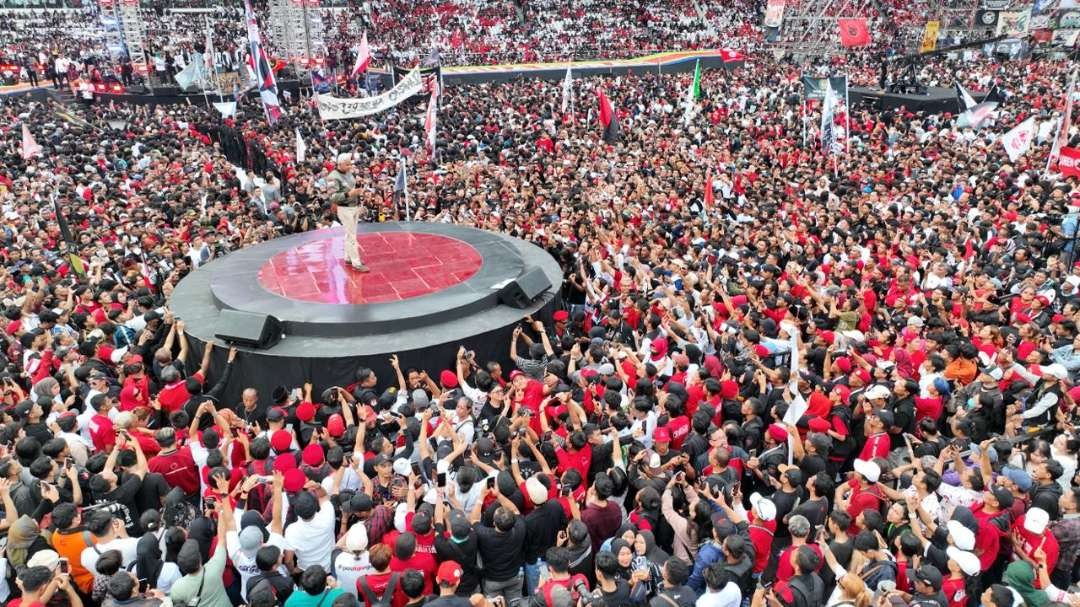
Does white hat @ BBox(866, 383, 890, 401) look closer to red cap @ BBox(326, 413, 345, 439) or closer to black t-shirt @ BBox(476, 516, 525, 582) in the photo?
black t-shirt @ BBox(476, 516, 525, 582)

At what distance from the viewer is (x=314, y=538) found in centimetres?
493

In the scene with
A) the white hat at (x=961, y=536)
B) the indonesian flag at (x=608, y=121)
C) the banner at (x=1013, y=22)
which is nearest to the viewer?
the white hat at (x=961, y=536)

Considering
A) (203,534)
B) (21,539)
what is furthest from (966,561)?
(21,539)

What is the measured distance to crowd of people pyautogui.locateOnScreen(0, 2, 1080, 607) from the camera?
14.9 ft

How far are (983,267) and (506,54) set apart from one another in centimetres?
3361

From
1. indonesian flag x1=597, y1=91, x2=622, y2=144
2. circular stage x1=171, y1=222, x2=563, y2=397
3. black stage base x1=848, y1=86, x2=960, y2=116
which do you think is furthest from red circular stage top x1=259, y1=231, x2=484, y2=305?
black stage base x1=848, y1=86, x2=960, y2=116

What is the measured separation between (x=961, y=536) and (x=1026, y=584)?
18.6 inches

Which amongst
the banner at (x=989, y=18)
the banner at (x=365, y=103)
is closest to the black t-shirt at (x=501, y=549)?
the banner at (x=365, y=103)

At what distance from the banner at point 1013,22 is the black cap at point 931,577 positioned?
41.2 m

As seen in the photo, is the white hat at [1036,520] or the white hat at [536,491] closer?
the white hat at [1036,520]

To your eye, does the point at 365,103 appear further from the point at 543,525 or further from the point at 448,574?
the point at 448,574

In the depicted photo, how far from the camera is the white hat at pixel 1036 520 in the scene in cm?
462

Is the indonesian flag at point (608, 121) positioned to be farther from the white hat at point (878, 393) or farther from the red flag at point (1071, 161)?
the white hat at point (878, 393)

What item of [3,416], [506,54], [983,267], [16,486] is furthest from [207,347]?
[506,54]
